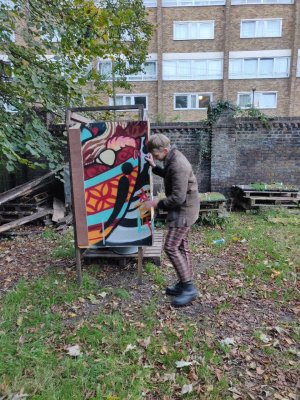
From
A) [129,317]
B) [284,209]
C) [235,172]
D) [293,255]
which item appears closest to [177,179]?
[129,317]

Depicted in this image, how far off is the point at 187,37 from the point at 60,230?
1813cm

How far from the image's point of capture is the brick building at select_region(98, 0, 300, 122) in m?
18.8

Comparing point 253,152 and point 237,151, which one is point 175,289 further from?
point 253,152

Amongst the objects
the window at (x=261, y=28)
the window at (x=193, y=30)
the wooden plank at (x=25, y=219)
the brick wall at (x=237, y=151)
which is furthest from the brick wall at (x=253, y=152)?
the window at (x=261, y=28)

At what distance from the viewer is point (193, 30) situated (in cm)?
1908

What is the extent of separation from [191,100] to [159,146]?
1812cm

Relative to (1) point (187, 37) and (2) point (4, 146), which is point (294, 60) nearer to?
(1) point (187, 37)

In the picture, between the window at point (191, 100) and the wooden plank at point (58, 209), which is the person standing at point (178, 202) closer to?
the wooden plank at point (58, 209)

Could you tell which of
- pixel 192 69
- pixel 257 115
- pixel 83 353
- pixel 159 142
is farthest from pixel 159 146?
pixel 192 69

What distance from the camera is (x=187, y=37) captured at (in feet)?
63.0

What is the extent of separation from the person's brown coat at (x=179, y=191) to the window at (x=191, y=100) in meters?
17.9

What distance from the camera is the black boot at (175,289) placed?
3.41 meters

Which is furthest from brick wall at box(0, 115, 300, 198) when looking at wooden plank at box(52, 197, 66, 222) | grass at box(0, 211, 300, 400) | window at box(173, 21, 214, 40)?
window at box(173, 21, 214, 40)

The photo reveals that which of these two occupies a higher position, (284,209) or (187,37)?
(187,37)
